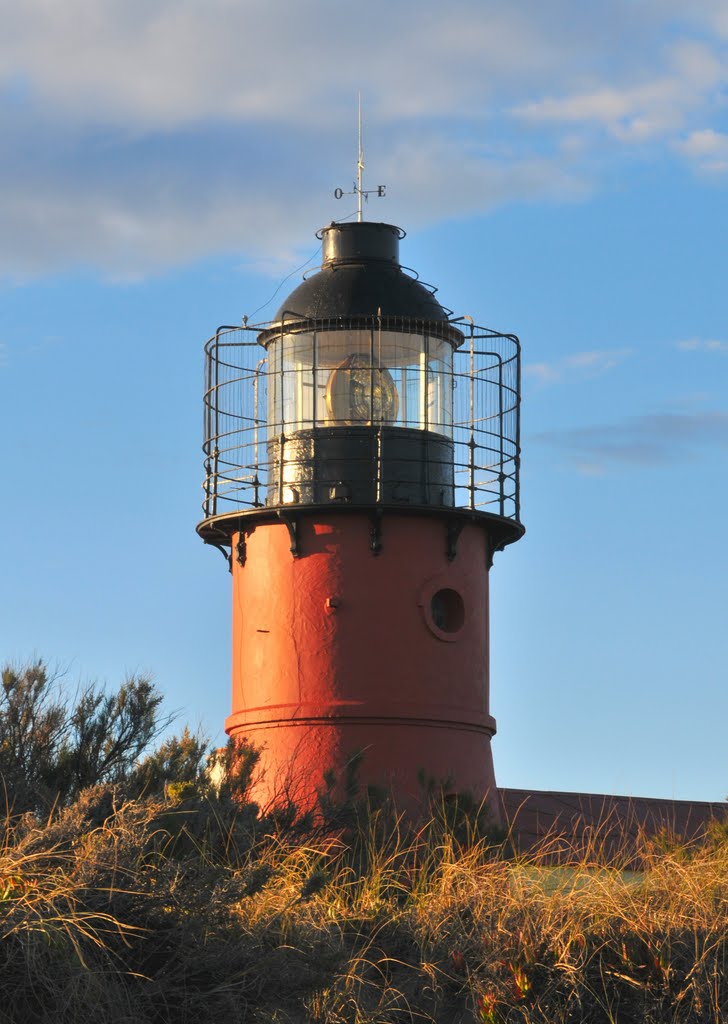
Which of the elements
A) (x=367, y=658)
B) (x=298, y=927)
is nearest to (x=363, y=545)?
(x=367, y=658)

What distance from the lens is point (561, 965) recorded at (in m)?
11.2

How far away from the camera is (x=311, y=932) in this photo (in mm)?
10969

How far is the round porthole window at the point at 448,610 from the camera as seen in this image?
18406 mm

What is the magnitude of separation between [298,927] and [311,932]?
0.09 meters

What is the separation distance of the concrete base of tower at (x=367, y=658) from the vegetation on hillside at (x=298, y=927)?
3.09 m

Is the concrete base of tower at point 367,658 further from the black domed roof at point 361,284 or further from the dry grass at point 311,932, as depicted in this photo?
the dry grass at point 311,932

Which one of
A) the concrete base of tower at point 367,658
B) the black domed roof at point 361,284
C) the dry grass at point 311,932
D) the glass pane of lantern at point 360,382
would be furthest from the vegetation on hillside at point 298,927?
the black domed roof at point 361,284

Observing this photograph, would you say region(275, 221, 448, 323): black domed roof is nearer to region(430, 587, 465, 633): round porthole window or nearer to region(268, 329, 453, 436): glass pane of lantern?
region(268, 329, 453, 436): glass pane of lantern

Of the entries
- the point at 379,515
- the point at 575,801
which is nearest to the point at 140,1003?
the point at 379,515

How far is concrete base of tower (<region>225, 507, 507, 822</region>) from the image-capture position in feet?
57.8

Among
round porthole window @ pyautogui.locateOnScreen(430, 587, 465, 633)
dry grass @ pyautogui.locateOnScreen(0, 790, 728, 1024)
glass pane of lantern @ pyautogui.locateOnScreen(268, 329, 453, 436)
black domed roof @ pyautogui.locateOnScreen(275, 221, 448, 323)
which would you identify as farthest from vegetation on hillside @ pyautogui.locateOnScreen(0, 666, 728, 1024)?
black domed roof @ pyautogui.locateOnScreen(275, 221, 448, 323)

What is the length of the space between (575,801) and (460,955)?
960cm

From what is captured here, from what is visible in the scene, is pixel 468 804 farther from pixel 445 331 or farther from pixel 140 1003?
pixel 140 1003

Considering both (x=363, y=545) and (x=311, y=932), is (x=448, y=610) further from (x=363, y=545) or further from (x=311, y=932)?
(x=311, y=932)
